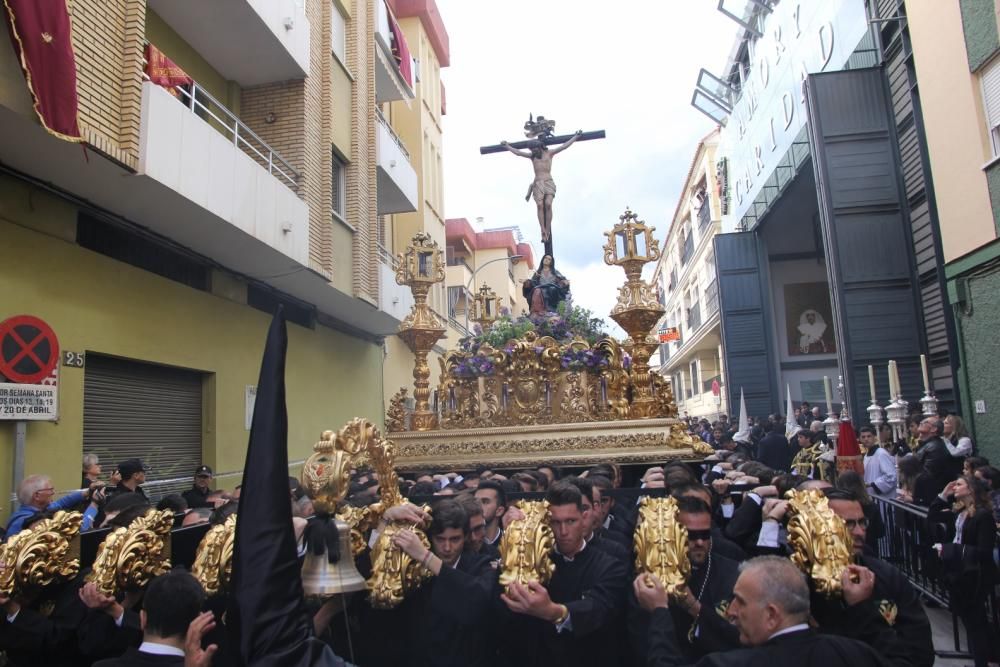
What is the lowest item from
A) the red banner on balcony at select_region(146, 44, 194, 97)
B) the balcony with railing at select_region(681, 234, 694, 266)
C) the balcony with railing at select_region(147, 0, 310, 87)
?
the red banner on balcony at select_region(146, 44, 194, 97)

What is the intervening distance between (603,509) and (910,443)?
7.73m

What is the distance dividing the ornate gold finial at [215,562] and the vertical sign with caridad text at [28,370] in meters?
4.76

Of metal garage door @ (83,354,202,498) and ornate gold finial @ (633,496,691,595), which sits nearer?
ornate gold finial @ (633,496,691,595)

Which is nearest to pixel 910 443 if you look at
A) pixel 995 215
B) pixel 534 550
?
pixel 995 215

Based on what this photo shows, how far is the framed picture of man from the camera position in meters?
23.2

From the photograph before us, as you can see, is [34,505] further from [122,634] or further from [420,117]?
[420,117]

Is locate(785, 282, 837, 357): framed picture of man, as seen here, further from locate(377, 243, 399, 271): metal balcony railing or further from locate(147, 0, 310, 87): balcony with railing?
locate(147, 0, 310, 87): balcony with railing

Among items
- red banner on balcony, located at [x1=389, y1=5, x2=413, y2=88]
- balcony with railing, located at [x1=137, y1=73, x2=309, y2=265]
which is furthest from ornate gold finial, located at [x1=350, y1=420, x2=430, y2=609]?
red banner on balcony, located at [x1=389, y1=5, x2=413, y2=88]

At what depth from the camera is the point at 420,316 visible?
32.8 feet

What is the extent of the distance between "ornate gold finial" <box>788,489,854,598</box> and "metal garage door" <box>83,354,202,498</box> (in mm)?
7817

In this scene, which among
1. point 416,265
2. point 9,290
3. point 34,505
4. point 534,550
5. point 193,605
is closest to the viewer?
point 193,605

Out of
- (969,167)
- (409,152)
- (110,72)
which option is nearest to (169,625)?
(110,72)

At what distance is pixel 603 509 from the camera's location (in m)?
4.66

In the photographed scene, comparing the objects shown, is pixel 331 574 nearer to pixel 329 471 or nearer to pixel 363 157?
pixel 329 471
